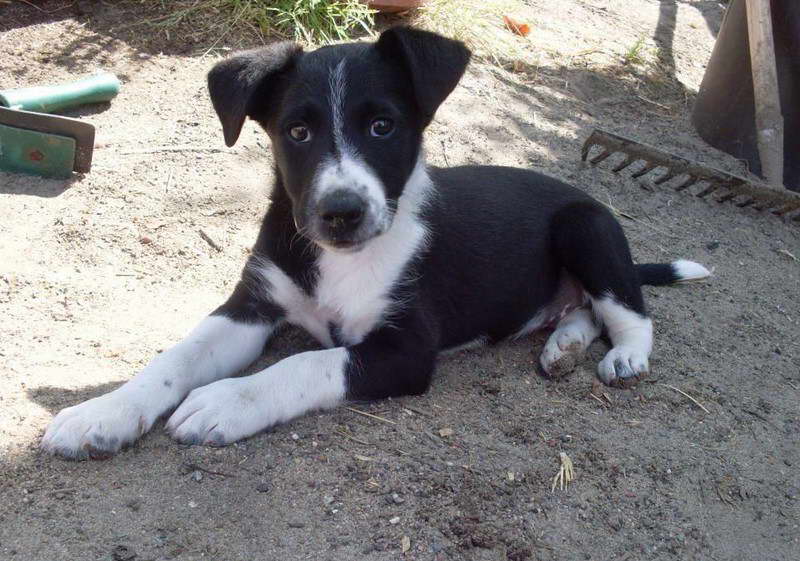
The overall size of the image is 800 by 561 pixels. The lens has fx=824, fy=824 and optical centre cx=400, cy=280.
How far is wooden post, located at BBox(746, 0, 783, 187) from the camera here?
5352mm

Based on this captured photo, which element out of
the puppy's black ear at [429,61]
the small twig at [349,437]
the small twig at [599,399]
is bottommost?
the small twig at [599,399]

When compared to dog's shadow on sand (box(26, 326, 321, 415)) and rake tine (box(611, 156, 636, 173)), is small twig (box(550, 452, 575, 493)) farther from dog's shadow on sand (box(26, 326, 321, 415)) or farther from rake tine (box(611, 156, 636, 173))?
rake tine (box(611, 156, 636, 173))

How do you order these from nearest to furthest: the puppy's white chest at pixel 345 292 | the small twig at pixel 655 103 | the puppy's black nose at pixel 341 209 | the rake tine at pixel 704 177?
1. the puppy's black nose at pixel 341 209
2. the puppy's white chest at pixel 345 292
3. the rake tine at pixel 704 177
4. the small twig at pixel 655 103

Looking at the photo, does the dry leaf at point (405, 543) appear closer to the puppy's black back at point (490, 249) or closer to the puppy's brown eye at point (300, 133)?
the puppy's black back at point (490, 249)

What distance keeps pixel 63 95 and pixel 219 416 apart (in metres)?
2.62

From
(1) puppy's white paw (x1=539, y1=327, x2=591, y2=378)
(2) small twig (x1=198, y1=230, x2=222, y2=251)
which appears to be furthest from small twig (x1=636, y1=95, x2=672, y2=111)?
(2) small twig (x1=198, y1=230, x2=222, y2=251)

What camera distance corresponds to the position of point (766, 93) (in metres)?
5.38

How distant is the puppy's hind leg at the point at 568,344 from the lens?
3.35 meters

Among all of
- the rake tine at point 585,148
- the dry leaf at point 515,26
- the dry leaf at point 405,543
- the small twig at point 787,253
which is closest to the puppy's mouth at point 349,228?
the dry leaf at point 405,543

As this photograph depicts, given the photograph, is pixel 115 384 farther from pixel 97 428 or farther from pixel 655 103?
pixel 655 103

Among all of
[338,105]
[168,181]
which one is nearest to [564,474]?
[338,105]

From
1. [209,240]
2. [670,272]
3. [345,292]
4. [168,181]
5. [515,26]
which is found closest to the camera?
[345,292]

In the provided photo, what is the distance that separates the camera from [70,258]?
363 cm

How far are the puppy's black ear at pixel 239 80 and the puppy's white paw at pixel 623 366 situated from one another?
1.74 m
